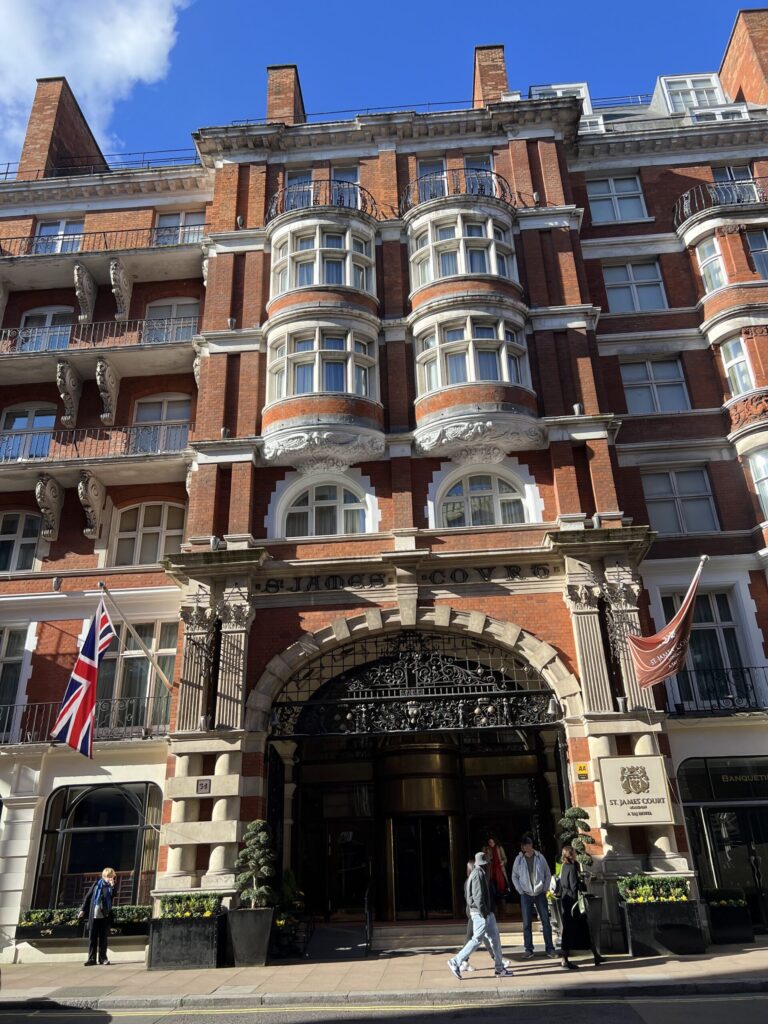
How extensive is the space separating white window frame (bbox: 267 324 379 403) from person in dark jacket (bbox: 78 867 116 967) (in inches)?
453

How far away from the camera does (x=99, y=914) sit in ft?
48.5

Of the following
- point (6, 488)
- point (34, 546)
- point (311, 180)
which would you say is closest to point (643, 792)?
point (34, 546)

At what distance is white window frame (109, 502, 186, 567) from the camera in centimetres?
2120

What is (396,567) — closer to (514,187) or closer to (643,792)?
(643,792)

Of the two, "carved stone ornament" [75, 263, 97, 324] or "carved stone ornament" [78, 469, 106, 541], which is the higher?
"carved stone ornament" [75, 263, 97, 324]

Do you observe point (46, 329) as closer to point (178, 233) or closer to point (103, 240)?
point (103, 240)

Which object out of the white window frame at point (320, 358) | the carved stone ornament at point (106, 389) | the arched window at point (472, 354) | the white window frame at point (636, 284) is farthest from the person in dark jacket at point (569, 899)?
the carved stone ornament at point (106, 389)

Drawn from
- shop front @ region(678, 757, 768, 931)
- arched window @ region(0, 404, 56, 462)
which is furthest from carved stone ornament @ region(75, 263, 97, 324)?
shop front @ region(678, 757, 768, 931)

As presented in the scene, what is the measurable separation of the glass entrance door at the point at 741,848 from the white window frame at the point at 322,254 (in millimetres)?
15668

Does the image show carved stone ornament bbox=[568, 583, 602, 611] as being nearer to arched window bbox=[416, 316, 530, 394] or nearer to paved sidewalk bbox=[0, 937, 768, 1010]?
arched window bbox=[416, 316, 530, 394]

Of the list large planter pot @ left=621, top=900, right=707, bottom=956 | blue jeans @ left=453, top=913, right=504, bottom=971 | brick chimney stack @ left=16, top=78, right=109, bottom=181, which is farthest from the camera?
brick chimney stack @ left=16, top=78, right=109, bottom=181

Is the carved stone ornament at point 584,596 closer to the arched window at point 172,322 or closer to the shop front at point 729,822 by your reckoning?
the shop front at point 729,822

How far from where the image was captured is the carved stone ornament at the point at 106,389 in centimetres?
2219

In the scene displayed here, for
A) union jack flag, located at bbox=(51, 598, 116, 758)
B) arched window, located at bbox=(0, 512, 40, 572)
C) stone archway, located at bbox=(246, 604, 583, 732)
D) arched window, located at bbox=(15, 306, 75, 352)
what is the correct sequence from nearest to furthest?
union jack flag, located at bbox=(51, 598, 116, 758) < stone archway, located at bbox=(246, 604, 583, 732) < arched window, located at bbox=(0, 512, 40, 572) < arched window, located at bbox=(15, 306, 75, 352)
